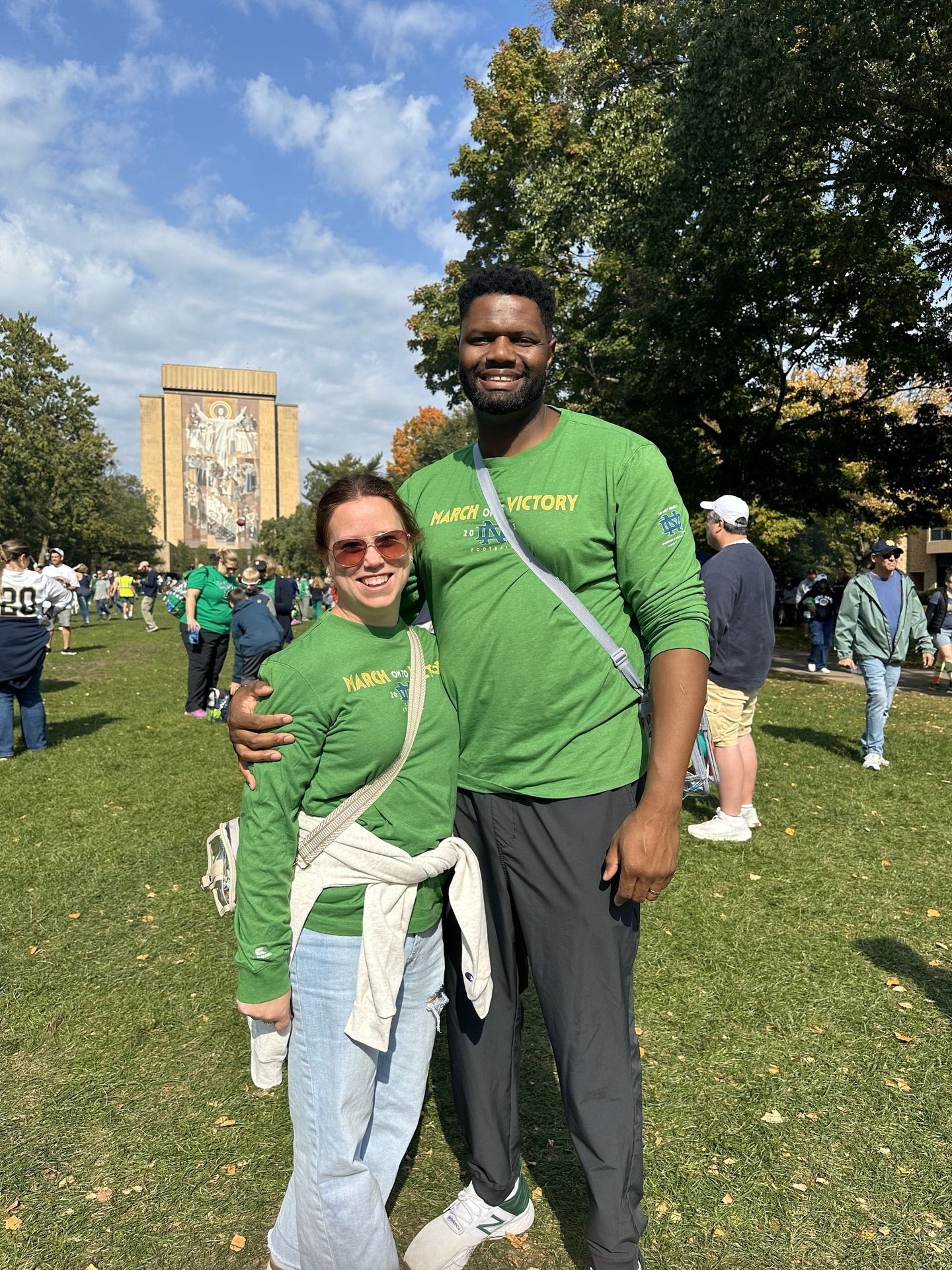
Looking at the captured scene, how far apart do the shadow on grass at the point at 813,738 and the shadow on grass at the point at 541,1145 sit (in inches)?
272

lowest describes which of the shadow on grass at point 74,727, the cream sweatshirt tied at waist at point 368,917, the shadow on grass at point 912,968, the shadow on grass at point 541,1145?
the shadow on grass at point 74,727

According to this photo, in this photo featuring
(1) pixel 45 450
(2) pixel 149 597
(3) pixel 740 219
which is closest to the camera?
(3) pixel 740 219

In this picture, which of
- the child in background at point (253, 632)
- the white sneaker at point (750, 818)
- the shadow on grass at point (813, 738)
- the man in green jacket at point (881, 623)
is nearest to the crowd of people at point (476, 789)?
the white sneaker at point (750, 818)

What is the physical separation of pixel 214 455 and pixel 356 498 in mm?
105482

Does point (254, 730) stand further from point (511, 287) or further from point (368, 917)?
point (511, 287)

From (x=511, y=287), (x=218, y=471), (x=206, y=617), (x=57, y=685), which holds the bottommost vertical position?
(x=57, y=685)

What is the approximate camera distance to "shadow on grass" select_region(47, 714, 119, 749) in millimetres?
10123

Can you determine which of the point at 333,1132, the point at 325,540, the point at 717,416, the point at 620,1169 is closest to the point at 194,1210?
the point at 333,1132

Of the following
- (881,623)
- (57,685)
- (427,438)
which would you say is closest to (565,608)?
(881,623)

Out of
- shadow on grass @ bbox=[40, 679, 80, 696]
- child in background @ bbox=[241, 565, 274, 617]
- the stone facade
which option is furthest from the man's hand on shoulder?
the stone facade

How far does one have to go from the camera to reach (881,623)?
826cm

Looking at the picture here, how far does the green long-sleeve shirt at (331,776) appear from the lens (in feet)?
6.10

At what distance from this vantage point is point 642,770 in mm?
2137

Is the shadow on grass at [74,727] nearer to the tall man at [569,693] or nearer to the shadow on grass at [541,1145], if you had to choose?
the shadow on grass at [541,1145]
